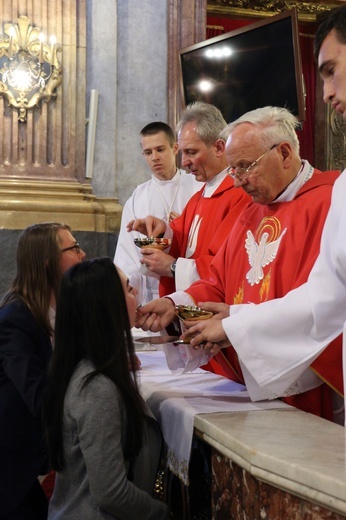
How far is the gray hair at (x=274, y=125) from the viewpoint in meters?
3.05

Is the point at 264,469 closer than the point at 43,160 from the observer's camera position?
Yes

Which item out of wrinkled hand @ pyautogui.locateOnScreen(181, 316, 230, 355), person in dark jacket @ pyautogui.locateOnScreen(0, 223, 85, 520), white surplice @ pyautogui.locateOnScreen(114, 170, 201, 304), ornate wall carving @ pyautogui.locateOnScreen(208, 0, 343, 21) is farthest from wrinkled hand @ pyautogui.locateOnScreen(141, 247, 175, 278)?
ornate wall carving @ pyautogui.locateOnScreen(208, 0, 343, 21)

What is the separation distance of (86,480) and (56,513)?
0.15 m

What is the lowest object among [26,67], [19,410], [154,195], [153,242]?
[19,410]

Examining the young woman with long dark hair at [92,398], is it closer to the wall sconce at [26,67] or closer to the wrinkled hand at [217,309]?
the wrinkled hand at [217,309]

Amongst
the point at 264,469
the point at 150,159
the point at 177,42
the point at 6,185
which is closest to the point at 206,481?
the point at 264,469

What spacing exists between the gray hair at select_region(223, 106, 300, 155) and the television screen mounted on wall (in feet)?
8.94

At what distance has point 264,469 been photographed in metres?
1.87

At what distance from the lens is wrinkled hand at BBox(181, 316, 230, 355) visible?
8.34 ft

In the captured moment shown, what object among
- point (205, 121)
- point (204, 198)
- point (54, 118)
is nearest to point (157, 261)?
point (204, 198)

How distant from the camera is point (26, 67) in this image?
628 centimetres

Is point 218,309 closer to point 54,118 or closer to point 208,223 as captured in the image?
point 208,223

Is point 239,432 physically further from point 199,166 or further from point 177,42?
point 177,42

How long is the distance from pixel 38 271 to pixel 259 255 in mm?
803
